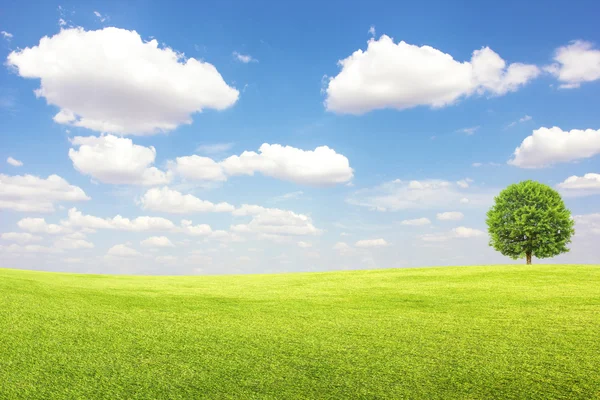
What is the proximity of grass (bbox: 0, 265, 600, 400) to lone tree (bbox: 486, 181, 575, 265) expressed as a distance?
28.7 meters

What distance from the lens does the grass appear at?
16.8 feet

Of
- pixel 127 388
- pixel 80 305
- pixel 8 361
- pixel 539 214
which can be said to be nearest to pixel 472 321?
pixel 127 388

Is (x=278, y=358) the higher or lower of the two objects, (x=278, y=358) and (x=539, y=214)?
the lower

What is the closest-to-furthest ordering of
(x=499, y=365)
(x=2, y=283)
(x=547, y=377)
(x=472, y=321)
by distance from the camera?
(x=547, y=377) < (x=499, y=365) < (x=472, y=321) < (x=2, y=283)

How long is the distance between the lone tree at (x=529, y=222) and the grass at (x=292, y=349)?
94.2ft

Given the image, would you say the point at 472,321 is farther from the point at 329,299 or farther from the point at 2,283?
the point at 2,283

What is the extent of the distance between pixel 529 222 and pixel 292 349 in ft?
128

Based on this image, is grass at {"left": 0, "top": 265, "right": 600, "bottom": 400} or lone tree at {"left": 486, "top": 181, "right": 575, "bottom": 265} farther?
lone tree at {"left": 486, "top": 181, "right": 575, "bottom": 265}

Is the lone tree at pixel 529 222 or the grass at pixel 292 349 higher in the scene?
the lone tree at pixel 529 222

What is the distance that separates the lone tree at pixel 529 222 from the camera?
127 feet

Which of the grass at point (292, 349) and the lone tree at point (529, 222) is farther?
the lone tree at point (529, 222)

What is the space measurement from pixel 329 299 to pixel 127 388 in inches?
394

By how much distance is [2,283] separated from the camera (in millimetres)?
14398

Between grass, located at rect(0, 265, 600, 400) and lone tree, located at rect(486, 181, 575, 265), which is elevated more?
lone tree, located at rect(486, 181, 575, 265)
